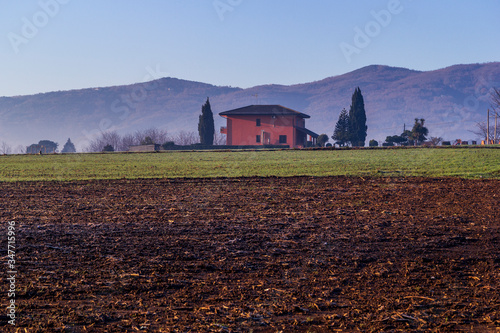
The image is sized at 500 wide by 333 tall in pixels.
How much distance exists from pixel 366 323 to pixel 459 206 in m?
8.64

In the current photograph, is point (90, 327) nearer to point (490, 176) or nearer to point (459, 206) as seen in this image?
point (459, 206)

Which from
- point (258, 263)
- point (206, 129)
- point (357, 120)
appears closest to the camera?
point (258, 263)

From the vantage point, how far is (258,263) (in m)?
7.08

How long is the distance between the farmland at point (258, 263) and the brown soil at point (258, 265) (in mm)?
21

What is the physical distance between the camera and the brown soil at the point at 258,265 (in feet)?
16.5

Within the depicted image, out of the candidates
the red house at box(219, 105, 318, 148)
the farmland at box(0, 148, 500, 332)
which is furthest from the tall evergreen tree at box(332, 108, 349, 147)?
the farmland at box(0, 148, 500, 332)

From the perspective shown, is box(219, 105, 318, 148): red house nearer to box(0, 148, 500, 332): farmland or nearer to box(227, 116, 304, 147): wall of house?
box(227, 116, 304, 147): wall of house

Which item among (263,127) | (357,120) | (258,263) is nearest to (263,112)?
(263,127)

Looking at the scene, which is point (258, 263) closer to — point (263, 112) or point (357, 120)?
point (357, 120)

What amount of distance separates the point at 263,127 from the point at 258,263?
98155 mm

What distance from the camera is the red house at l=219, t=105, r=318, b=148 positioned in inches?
4058

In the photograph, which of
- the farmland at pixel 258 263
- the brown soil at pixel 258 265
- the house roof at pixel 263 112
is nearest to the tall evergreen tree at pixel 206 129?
the house roof at pixel 263 112

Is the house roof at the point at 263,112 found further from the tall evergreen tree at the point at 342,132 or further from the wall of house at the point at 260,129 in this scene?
the tall evergreen tree at the point at 342,132

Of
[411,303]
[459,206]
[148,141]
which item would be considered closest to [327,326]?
[411,303]
